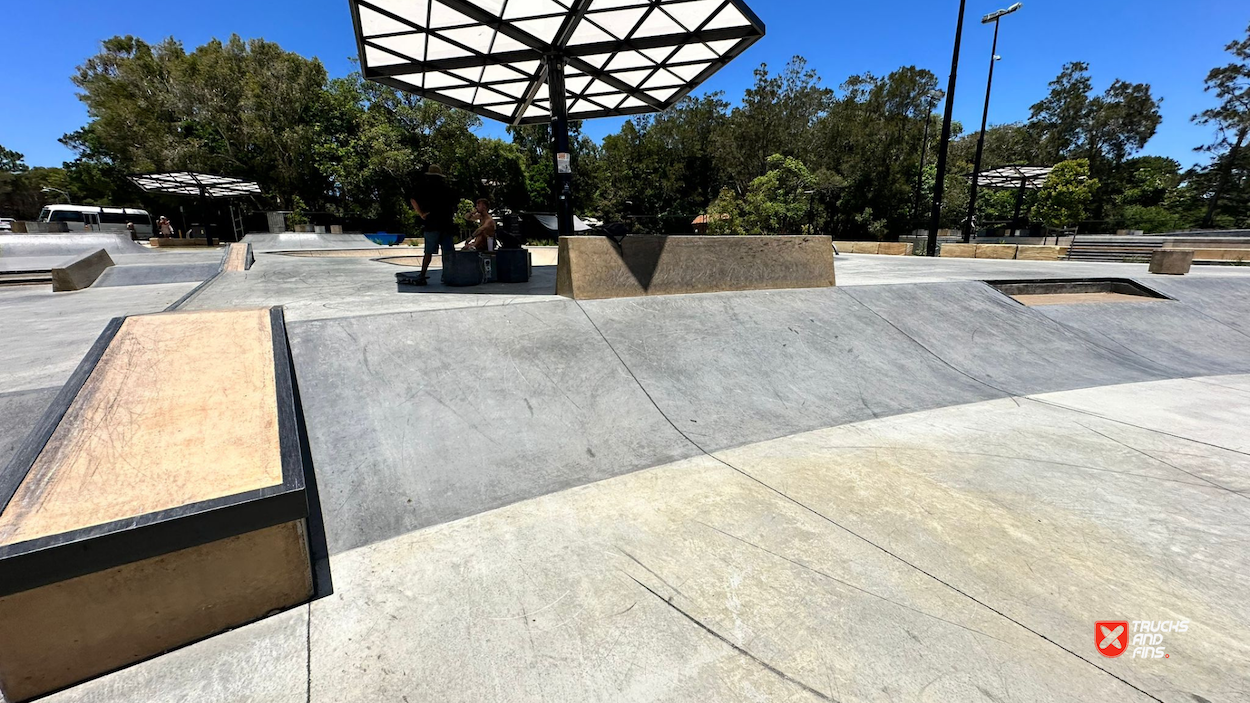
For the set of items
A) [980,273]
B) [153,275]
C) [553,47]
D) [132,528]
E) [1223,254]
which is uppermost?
[553,47]

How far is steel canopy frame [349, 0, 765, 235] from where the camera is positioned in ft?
22.4

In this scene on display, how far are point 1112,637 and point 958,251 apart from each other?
22223mm

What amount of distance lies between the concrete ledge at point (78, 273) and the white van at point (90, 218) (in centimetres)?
2079

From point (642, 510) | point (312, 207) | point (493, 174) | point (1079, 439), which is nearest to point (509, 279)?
point (642, 510)

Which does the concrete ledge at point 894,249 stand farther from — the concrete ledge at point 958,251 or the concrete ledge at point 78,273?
the concrete ledge at point 78,273

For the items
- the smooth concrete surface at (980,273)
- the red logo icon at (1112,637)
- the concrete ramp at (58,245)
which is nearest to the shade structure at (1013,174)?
the smooth concrete surface at (980,273)

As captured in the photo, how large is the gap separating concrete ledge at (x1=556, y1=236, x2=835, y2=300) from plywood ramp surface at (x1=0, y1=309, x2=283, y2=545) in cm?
322

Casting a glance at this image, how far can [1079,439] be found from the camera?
3.86 meters

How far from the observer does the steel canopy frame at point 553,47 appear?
6.82 m

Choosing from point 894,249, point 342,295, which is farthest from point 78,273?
point 894,249

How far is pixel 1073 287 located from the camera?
9.04 m

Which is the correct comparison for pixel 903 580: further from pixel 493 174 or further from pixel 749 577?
pixel 493 174

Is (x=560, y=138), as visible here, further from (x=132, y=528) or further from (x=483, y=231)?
(x=132, y=528)

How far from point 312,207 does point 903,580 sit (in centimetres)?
4163
